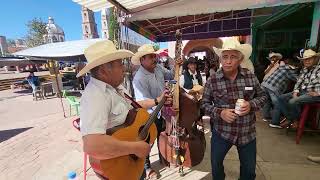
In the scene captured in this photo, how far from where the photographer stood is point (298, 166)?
3350mm

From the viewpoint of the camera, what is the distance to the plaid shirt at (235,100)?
219 cm

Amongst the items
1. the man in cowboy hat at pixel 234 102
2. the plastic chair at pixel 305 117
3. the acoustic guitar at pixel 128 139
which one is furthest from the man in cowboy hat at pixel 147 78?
the plastic chair at pixel 305 117

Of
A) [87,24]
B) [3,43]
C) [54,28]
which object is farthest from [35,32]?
[3,43]

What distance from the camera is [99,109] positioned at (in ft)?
4.84

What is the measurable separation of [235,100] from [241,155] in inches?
22.4

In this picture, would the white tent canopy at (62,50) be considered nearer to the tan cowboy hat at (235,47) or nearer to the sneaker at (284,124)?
the sneaker at (284,124)

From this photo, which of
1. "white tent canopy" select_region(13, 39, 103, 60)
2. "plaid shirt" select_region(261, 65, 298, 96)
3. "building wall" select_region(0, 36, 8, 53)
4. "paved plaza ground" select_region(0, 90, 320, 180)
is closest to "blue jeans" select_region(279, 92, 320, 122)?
"plaid shirt" select_region(261, 65, 298, 96)

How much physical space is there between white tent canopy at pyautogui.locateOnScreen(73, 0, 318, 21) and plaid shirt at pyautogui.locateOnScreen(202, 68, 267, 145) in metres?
2.06

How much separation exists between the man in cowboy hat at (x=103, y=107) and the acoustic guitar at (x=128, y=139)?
0.19 feet

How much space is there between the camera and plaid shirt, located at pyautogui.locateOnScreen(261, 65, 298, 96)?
16.0 feet

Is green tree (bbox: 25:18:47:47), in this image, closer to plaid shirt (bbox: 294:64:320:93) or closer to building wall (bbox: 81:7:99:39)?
building wall (bbox: 81:7:99:39)

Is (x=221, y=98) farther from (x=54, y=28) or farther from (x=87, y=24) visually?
(x=54, y=28)

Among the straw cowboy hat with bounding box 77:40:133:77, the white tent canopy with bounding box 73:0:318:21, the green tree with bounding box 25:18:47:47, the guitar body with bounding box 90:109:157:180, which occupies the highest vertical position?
the green tree with bounding box 25:18:47:47

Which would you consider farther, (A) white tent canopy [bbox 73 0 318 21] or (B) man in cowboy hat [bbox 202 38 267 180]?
(A) white tent canopy [bbox 73 0 318 21]
